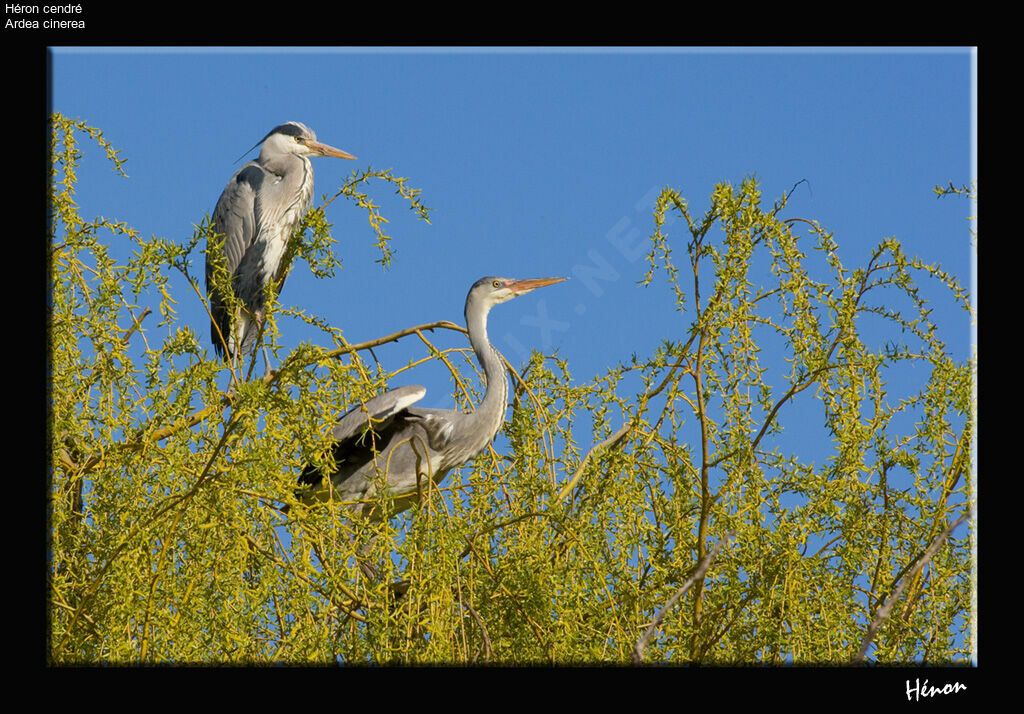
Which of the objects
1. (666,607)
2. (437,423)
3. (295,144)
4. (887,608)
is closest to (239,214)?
(295,144)

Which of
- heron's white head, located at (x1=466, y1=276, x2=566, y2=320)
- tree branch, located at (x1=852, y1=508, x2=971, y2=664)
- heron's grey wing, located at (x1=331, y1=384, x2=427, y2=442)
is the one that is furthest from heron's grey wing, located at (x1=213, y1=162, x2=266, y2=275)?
tree branch, located at (x1=852, y1=508, x2=971, y2=664)

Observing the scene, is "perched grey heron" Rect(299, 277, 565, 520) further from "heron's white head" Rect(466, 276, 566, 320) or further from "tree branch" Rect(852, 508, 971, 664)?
"tree branch" Rect(852, 508, 971, 664)

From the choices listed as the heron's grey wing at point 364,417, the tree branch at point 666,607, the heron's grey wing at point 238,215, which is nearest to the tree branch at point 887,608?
the tree branch at point 666,607

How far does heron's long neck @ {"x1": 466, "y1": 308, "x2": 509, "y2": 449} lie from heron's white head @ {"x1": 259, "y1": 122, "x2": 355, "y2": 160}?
1.89 m

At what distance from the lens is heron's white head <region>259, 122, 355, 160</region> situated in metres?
5.72

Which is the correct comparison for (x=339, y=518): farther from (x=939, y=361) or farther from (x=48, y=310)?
(x=939, y=361)

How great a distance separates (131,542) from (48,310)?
60 cm

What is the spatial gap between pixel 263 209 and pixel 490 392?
181 centimetres

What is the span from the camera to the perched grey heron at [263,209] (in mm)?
5398

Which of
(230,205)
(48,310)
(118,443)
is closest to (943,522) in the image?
(118,443)

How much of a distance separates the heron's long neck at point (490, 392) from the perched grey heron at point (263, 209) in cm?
141

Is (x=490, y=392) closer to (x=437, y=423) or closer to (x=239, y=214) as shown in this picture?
(x=437, y=423)

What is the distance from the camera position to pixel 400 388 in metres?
3.87

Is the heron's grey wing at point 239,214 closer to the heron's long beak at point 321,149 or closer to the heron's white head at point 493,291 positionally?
the heron's long beak at point 321,149
